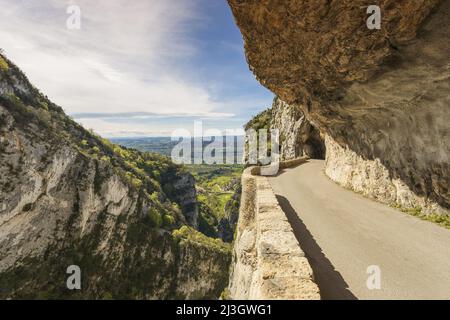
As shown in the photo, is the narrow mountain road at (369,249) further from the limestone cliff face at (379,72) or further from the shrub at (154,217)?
the shrub at (154,217)

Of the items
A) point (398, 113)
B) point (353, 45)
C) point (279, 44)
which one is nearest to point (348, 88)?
point (398, 113)

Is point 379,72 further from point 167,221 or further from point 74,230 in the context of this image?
point 167,221

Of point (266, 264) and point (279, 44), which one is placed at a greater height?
point (279, 44)

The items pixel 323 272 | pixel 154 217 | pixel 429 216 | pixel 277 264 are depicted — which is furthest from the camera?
pixel 154 217

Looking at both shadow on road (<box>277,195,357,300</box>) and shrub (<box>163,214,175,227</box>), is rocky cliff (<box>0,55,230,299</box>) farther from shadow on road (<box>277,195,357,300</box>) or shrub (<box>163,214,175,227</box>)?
shadow on road (<box>277,195,357,300</box>)

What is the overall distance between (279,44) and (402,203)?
822 centimetres

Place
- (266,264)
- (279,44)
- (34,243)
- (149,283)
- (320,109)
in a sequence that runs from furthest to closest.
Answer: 1. (149,283)
2. (34,243)
3. (320,109)
4. (279,44)
5. (266,264)

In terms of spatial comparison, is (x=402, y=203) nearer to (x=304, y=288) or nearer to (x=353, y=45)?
(x=353, y=45)

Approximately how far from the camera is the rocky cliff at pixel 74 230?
29.2 metres

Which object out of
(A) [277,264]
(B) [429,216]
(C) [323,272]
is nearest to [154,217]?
(B) [429,216]

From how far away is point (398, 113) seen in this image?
936 centimetres

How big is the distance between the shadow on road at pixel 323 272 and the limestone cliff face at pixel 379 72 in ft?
16.1

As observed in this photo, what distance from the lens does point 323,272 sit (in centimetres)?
571

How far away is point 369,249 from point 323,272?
6.61ft
